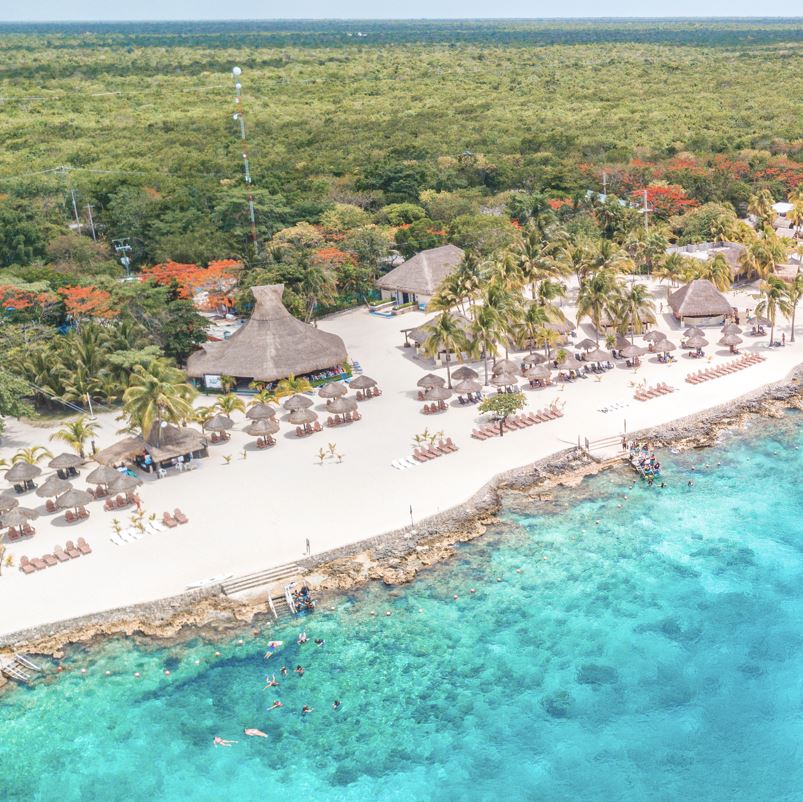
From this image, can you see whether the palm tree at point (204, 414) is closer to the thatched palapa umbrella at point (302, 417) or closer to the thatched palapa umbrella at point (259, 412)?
the thatched palapa umbrella at point (259, 412)

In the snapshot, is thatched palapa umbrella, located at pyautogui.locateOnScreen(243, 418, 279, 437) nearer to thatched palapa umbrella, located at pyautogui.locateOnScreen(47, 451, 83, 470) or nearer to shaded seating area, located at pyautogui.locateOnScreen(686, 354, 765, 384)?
thatched palapa umbrella, located at pyautogui.locateOnScreen(47, 451, 83, 470)

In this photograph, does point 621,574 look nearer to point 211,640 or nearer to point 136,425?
point 211,640

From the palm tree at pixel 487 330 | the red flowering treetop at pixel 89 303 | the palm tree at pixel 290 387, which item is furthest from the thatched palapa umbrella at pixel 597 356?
the red flowering treetop at pixel 89 303

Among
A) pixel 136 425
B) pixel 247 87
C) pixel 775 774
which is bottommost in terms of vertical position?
pixel 775 774

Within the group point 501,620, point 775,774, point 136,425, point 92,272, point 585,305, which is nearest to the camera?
point 775,774

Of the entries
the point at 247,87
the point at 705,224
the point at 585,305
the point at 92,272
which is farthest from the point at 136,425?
the point at 247,87

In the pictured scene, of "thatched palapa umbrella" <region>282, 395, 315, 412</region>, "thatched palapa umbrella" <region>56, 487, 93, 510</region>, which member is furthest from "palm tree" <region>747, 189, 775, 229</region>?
"thatched palapa umbrella" <region>56, 487, 93, 510</region>
